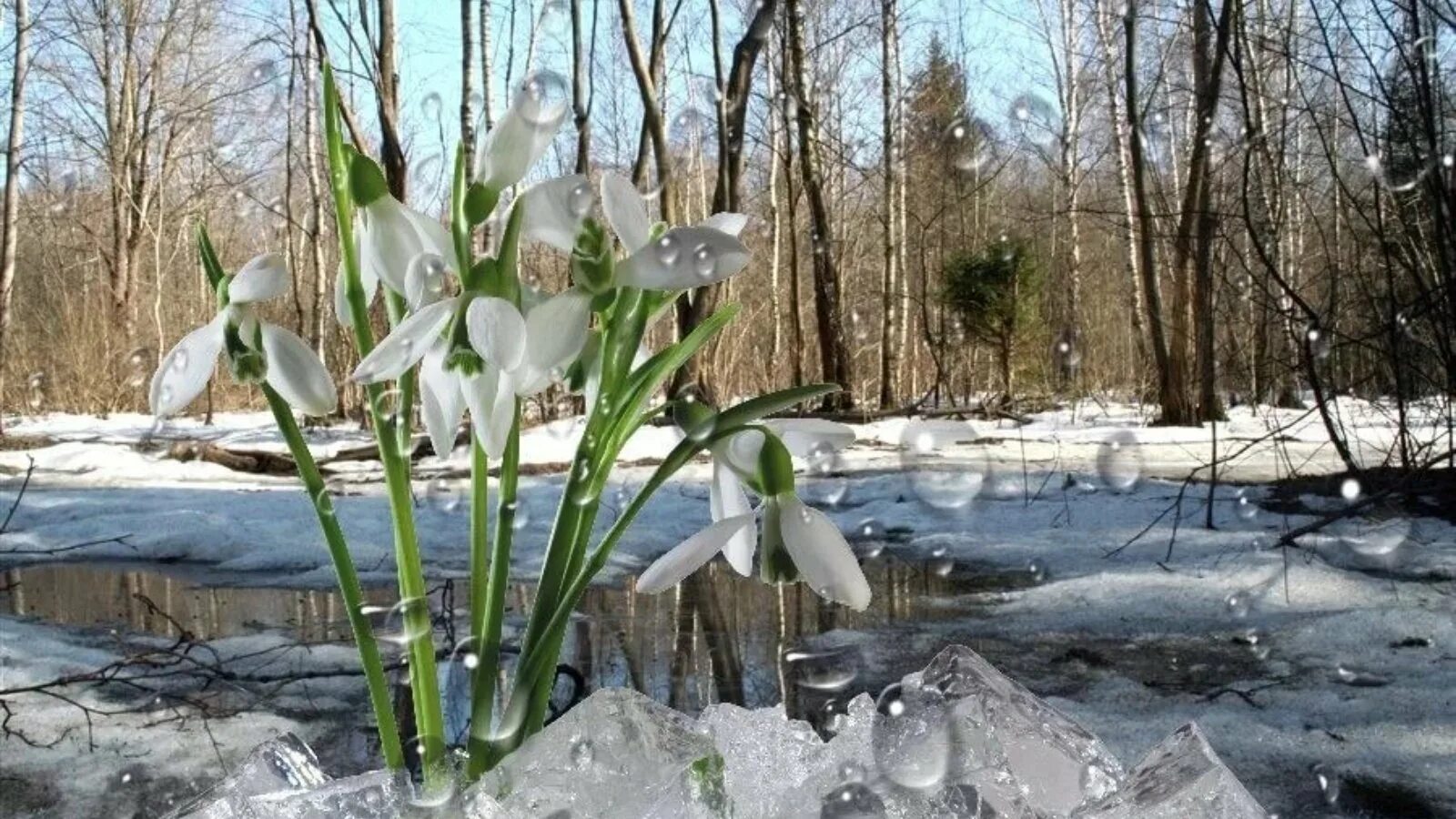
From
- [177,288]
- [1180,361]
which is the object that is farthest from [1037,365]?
[177,288]

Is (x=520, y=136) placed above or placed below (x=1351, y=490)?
above

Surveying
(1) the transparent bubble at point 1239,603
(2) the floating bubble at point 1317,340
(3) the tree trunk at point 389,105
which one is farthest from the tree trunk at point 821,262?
(1) the transparent bubble at point 1239,603

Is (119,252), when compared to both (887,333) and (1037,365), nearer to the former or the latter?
(887,333)

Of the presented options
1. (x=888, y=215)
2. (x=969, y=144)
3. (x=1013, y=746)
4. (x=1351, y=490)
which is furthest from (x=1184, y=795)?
(x=969, y=144)

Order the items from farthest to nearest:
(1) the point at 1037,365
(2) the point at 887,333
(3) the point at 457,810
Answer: (1) the point at 1037,365
(2) the point at 887,333
(3) the point at 457,810

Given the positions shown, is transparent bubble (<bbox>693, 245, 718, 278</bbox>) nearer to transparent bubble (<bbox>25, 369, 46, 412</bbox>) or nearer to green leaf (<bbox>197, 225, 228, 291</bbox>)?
green leaf (<bbox>197, 225, 228, 291</bbox>)

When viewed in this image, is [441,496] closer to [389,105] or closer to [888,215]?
[389,105]

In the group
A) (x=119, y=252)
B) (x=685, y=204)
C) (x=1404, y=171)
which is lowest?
(x=1404, y=171)
